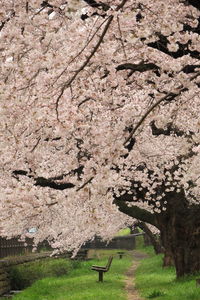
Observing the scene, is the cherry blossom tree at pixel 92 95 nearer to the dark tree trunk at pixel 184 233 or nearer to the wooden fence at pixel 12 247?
the dark tree trunk at pixel 184 233

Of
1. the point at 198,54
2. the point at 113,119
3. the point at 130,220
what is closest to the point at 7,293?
the point at 113,119

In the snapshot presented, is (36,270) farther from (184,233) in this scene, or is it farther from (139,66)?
(139,66)

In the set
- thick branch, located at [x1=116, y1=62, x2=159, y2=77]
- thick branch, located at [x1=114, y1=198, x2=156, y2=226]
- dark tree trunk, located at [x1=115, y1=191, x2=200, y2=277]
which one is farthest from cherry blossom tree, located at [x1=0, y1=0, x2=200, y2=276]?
dark tree trunk, located at [x1=115, y1=191, x2=200, y2=277]

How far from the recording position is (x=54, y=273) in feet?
77.8

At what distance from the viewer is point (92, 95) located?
26.4 ft

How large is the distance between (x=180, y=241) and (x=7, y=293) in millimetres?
5973

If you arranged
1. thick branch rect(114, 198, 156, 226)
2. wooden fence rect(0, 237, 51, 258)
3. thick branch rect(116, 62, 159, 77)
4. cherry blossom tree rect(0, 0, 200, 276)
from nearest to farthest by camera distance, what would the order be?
cherry blossom tree rect(0, 0, 200, 276) < thick branch rect(116, 62, 159, 77) < thick branch rect(114, 198, 156, 226) < wooden fence rect(0, 237, 51, 258)

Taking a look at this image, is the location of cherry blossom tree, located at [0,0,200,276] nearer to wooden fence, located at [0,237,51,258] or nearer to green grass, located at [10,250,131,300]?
green grass, located at [10,250,131,300]

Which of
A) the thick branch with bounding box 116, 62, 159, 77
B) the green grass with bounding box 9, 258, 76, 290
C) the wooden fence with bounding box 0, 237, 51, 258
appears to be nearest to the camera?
the thick branch with bounding box 116, 62, 159, 77

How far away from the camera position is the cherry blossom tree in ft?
21.3

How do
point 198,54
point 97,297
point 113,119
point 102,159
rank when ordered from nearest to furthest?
point 102,159
point 198,54
point 113,119
point 97,297

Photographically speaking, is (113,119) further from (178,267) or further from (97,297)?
(178,267)

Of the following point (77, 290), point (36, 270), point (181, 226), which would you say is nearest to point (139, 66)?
point (181, 226)

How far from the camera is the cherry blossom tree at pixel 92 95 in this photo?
256 inches
